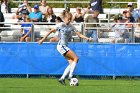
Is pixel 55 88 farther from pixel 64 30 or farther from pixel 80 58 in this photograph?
pixel 80 58

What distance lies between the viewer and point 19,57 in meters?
20.7

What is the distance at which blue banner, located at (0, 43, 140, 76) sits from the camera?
20.4m

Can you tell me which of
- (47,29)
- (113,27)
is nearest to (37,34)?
(47,29)

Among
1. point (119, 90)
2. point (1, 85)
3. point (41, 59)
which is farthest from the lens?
point (41, 59)

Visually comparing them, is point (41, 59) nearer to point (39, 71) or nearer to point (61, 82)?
point (39, 71)

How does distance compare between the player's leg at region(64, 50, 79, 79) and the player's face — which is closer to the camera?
the player's face

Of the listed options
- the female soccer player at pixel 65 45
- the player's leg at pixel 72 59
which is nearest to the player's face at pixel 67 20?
the female soccer player at pixel 65 45

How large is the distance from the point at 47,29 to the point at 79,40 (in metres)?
1.18

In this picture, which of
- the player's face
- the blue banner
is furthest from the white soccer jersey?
the blue banner

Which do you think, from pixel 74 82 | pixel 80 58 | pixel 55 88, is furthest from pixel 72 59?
pixel 80 58

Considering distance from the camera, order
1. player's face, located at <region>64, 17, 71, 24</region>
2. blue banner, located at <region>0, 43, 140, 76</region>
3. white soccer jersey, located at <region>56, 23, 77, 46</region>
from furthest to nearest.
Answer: blue banner, located at <region>0, 43, 140, 76</region> → white soccer jersey, located at <region>56, 23, 77, 46</region> → player's face, located at <region>64, 17, 71, 24</region>

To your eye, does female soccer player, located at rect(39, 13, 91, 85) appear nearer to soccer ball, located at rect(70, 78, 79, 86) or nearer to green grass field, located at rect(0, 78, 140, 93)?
soccer ball, located at rect(70, 78, 79, 86)

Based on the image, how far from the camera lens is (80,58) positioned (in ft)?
67.2

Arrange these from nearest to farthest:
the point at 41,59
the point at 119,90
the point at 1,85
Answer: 1. the point at 119,90
2. the point at 1,85
3. the point at 41,59
